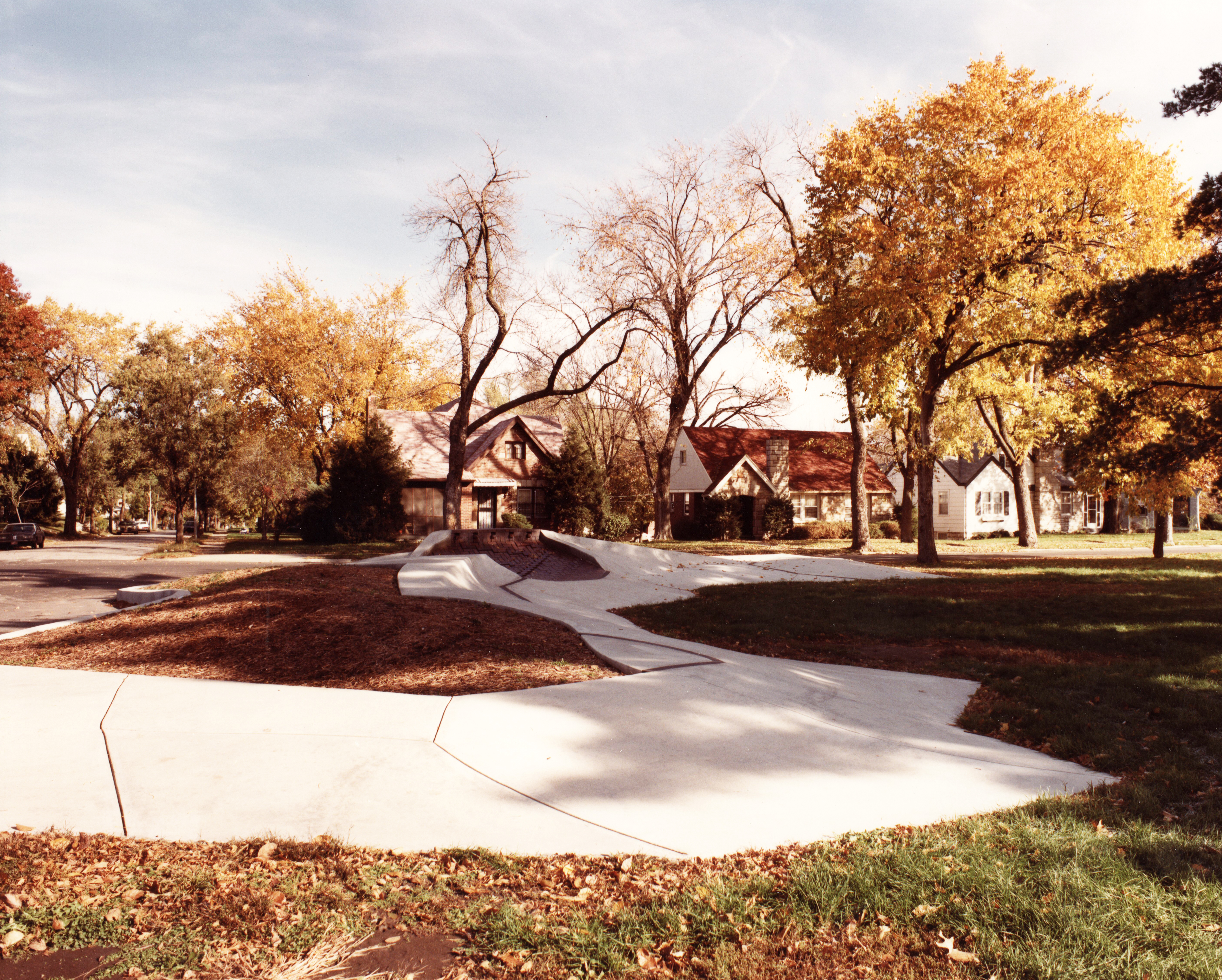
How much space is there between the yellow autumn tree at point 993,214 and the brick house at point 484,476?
20.4 metres

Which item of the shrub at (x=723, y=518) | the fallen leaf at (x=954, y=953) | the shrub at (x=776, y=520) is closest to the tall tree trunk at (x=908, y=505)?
the shrub at (x=776, y=520)

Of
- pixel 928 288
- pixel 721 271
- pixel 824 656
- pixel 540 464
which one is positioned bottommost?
pixel 824 656

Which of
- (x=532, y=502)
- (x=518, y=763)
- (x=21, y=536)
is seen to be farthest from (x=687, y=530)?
(x=518, y=763)

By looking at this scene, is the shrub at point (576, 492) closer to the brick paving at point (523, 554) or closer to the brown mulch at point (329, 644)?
the brick paving at point (523, 554)

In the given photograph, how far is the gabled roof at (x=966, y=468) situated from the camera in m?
44.7

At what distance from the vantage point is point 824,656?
10.2m

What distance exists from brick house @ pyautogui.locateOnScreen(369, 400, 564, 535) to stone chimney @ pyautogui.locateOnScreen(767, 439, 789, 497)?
37.7ft

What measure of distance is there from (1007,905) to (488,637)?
6527 mm

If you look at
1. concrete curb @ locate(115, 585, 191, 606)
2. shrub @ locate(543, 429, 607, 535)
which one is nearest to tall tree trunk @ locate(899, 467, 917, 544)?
shrub @ locate(543, 429, 607, 535)

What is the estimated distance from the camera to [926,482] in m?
24.9

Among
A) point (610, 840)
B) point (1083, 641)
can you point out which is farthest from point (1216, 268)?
point (610, 840)

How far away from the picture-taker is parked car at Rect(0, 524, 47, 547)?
118 feet

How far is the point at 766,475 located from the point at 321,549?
23.9 m

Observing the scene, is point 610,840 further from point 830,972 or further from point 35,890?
point 35,890
